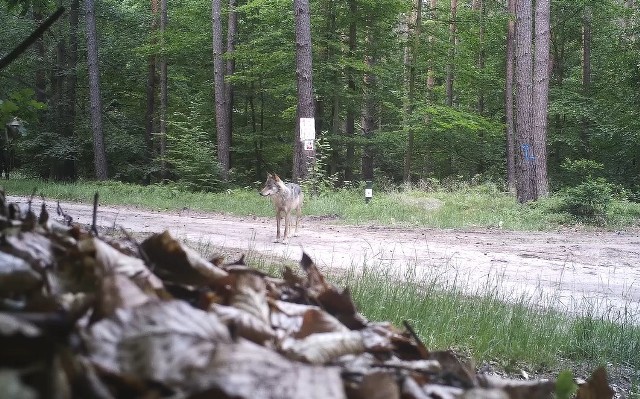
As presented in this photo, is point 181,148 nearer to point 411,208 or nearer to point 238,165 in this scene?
point 238,165

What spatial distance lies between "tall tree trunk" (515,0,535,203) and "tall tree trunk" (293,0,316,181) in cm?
675

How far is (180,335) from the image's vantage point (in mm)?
869

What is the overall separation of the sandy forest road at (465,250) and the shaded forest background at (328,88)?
443 inches

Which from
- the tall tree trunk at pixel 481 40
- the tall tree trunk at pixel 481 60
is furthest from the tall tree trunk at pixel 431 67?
the tall tree trunk at pixel 481 40

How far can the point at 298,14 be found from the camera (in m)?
18.8

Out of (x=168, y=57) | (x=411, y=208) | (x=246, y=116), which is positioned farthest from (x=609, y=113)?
(x=168, y=57)

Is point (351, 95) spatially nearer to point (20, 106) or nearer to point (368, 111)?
point (368, 111)

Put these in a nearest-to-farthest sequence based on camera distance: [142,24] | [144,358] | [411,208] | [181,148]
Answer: [144,358], [411,208], [181,148], [142,24]

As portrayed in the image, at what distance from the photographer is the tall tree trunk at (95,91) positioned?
91.4ft

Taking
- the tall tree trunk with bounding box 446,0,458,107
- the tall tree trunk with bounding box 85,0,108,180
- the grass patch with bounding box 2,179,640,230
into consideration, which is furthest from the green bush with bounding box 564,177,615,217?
the tall tree trunk with bounding box 85,0,108,180

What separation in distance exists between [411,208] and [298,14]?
277 inches

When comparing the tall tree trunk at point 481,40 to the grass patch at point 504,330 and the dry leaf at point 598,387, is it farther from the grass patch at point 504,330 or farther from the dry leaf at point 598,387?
the dry leaf at point 598,387

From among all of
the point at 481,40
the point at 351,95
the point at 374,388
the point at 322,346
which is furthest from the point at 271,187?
the point at 481,40

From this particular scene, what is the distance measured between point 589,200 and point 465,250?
6.45 metres
